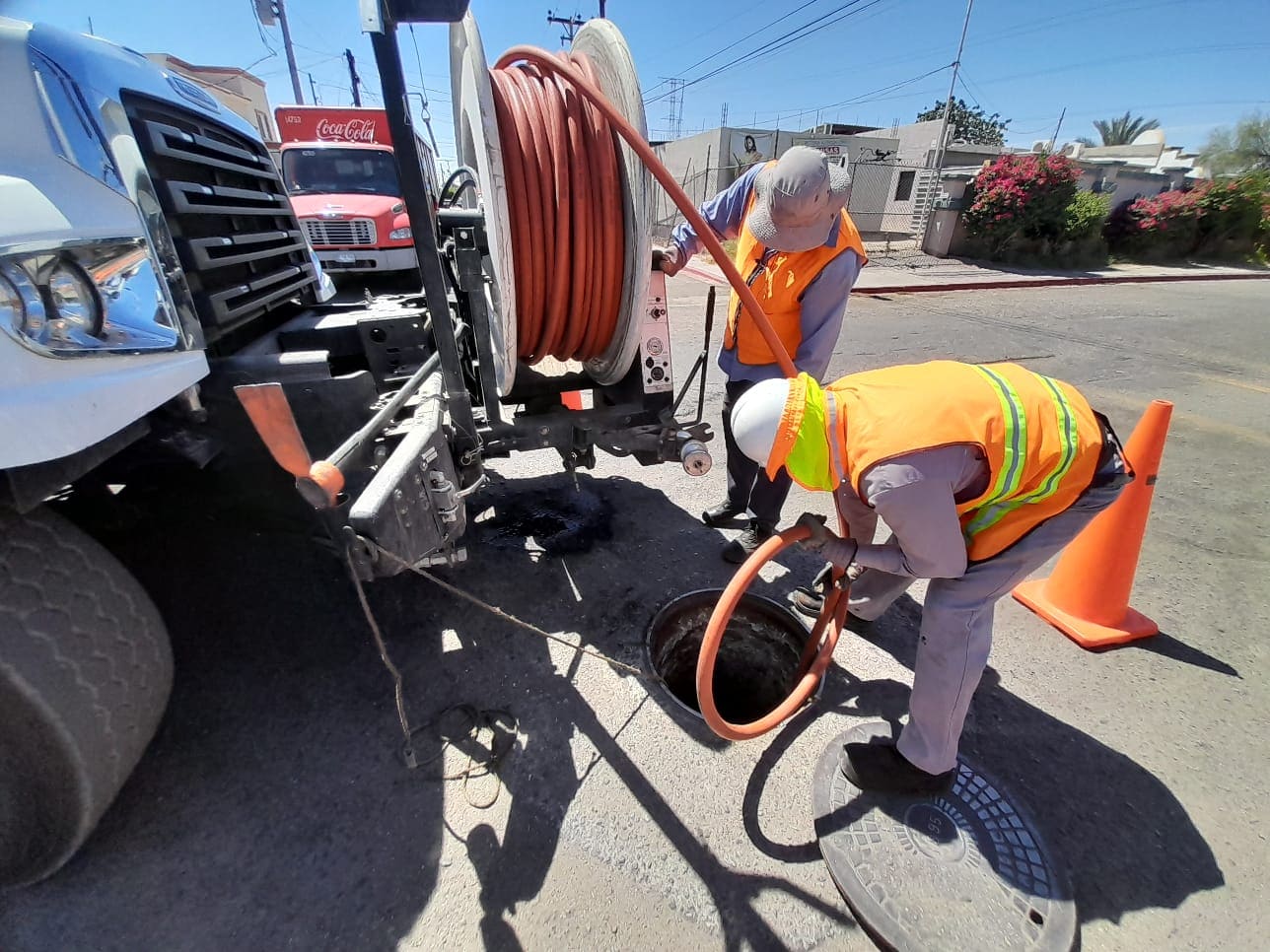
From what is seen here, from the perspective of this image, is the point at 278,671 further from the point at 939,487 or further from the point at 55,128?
the point at 939,487

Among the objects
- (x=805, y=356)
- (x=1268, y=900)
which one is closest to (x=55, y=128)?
(x=805, y=356)

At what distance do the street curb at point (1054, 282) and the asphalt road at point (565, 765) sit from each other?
9.42 meters

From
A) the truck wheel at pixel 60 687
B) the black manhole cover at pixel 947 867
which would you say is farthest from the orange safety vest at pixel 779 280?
the truck wheel at pixel 60 687

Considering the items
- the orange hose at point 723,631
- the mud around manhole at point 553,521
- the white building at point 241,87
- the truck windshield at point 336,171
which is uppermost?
the white building at point 241,87

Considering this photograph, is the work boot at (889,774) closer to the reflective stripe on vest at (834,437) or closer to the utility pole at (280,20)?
the reflective stripe on vest at (834,437)

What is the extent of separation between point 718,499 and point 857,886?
2.31 m

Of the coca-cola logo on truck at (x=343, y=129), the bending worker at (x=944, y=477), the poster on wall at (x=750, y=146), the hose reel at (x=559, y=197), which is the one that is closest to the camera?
the bending worker at (x=944, y=477)

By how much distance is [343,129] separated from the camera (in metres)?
11.6

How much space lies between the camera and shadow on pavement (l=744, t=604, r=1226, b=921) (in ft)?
5.85

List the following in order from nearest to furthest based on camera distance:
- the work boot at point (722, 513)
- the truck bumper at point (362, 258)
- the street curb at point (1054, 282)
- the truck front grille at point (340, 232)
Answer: the work boot at point (722, 513) → the truck front grille at point (340, 232) → the truck bumper at point (362, 258) → the street curb at point (1054, 282)

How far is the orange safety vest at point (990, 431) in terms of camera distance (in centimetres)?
152

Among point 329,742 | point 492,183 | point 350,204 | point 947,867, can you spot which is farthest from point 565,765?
point 350,204

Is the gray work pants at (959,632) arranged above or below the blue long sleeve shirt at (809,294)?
below

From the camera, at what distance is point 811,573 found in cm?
310
